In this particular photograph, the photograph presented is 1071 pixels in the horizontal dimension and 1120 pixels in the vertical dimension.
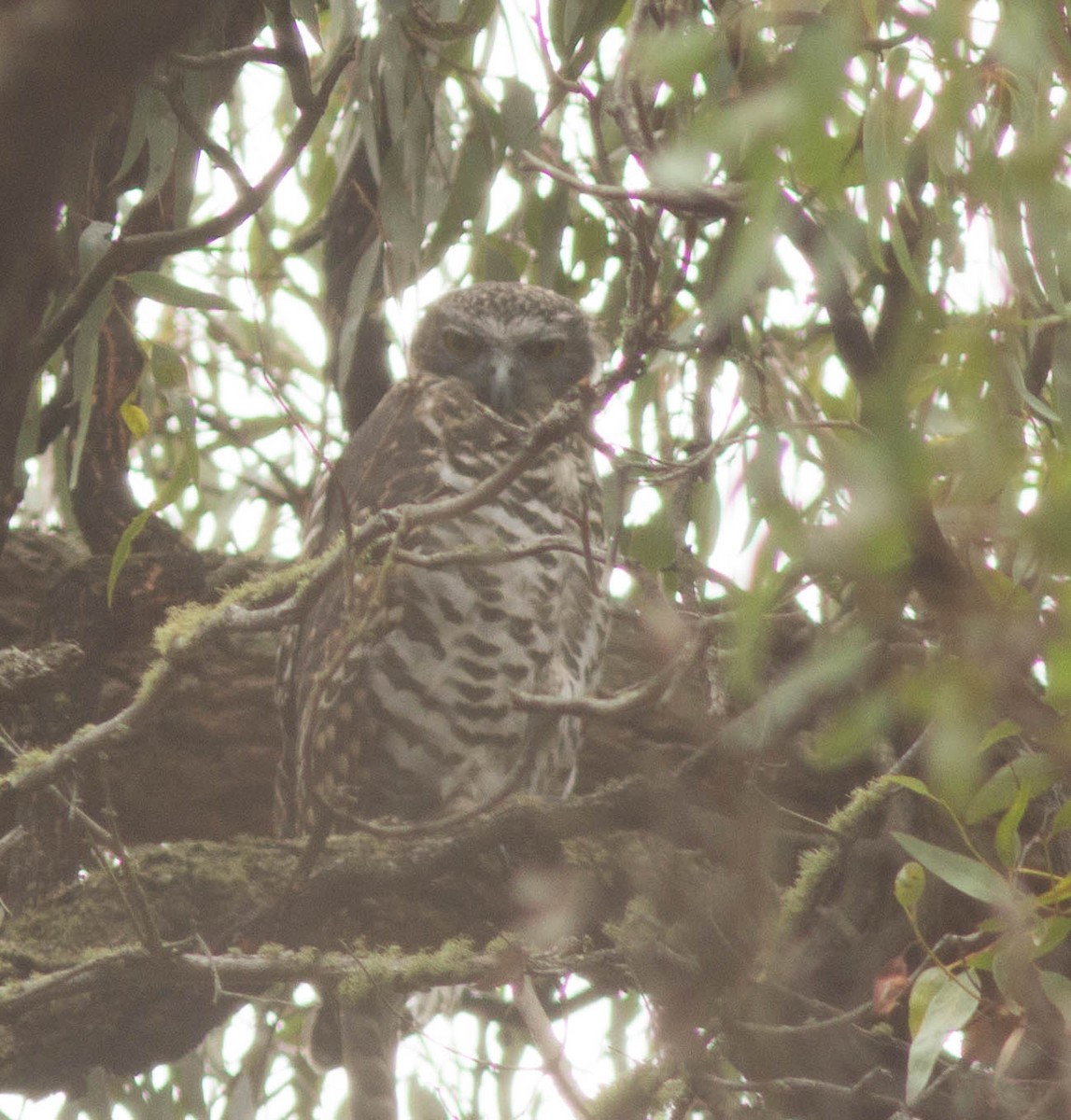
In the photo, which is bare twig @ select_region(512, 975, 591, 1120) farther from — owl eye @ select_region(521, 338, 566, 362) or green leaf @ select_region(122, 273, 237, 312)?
owl eye @ select_region(521, 338, 566, 362)

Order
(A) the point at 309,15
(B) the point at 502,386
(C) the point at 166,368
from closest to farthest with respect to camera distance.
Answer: (C) the point at 166,368 < (A) the point at 309,15 < (B) the point at 502,386

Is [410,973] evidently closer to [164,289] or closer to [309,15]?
[164,289]

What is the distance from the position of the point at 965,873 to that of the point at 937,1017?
167 millimetres

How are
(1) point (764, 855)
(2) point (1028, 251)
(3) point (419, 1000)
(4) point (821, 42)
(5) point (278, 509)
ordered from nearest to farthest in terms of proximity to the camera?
(4) point (821, 42)
(1) point (764, 855)
(2) point (1028, 251)
(3) point (419, 1000)
(5) point (278, 509)

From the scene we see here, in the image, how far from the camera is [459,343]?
3.30m

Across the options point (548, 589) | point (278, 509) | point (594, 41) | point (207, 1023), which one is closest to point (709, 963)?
point (207, 1023)

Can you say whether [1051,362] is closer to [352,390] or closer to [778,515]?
[778,515]

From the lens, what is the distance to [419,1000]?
2844 mm

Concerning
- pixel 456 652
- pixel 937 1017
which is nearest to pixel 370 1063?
pixel 456 652

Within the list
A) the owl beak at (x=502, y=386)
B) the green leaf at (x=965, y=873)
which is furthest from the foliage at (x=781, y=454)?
the owl beak at (x=502, y=386)

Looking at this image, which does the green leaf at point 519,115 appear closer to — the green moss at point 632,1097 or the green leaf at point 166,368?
the green leaf at point 166,368

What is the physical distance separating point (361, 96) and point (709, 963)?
1381 mm

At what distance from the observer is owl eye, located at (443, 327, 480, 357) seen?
129 inches

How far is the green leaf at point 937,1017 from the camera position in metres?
1.37
